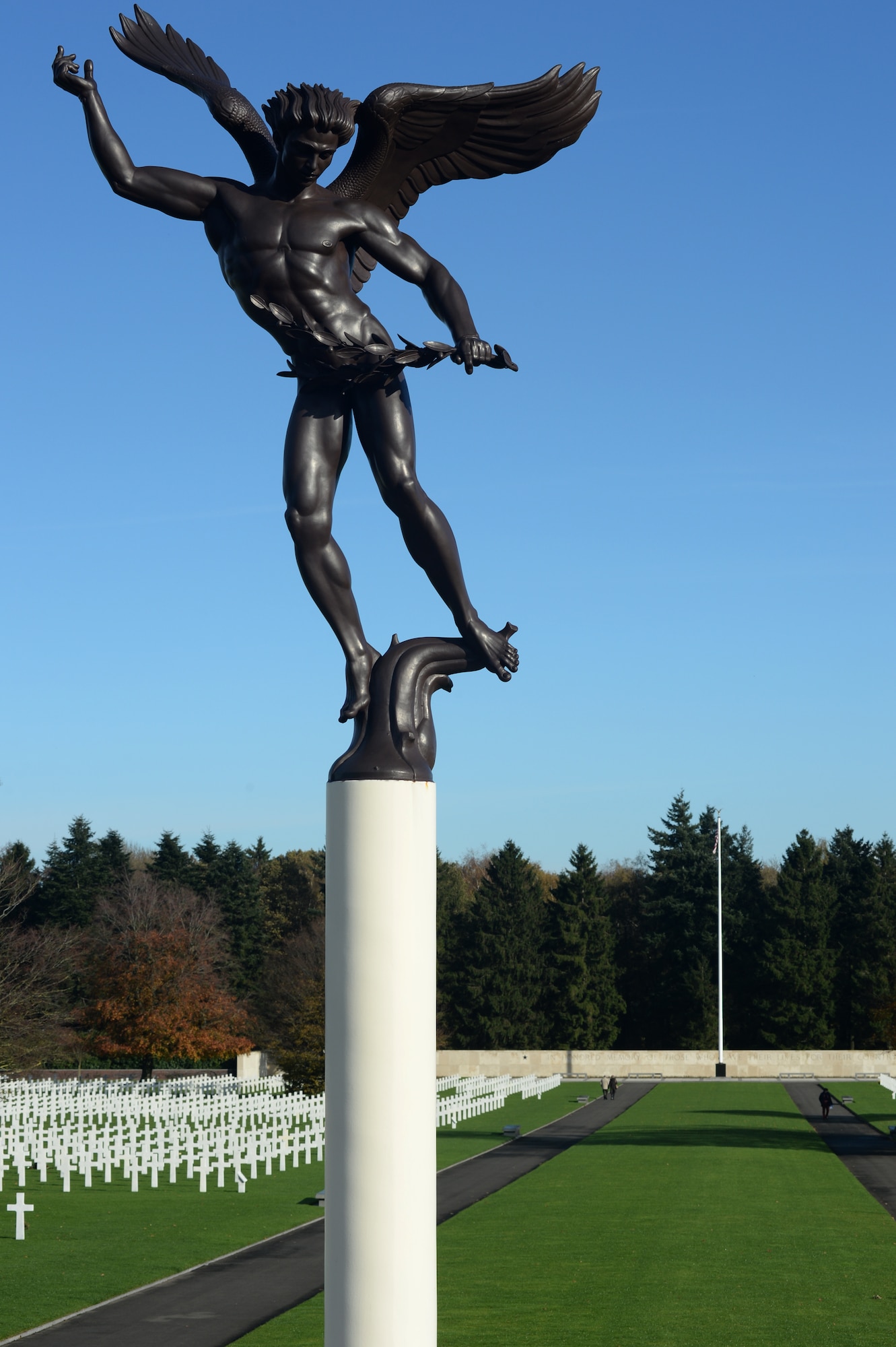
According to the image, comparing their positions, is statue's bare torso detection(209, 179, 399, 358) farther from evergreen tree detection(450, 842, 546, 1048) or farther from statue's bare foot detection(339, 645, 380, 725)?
evergreen tree detection(450, 842, 546, 1048)

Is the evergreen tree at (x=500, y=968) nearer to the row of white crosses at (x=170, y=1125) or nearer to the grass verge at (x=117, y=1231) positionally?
the row of white crosses at (x=170, y=1125)

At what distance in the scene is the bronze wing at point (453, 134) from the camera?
7.58 metres

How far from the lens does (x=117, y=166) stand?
7.17 meters

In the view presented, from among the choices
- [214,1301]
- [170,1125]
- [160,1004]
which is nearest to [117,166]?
[214,1301]

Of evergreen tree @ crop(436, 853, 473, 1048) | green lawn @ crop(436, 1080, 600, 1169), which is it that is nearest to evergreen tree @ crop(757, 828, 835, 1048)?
green lawn @ crop(436, 1080, 600, 1169)

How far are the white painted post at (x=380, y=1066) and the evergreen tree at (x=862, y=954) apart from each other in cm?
7373

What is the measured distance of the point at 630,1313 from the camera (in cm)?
1616

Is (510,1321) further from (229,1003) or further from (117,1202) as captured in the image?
(229,1003)

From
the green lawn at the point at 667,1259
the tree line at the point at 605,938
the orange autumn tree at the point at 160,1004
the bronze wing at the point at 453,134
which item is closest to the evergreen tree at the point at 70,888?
the tree line at the point at 605,938

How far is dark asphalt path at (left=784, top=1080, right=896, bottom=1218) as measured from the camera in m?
29.0

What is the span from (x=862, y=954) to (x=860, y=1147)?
4415cm

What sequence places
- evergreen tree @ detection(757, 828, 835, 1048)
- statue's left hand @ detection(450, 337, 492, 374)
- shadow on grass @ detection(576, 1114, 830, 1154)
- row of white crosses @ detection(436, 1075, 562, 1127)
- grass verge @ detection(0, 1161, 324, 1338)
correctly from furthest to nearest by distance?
evergreen tree @ detection(757, 828, 835, 1048)
row of white crosses @ detection(436, 1075, 562, 1127)
shadow on grass @ detection(576, 1114, 830, 1154)
grass verge @ detection(0, 1161, 324, 1338)
statue's left hand @ detection(450, 337, 492, 374)

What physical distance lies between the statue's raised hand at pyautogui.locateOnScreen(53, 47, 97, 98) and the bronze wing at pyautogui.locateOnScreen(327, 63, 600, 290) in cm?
133

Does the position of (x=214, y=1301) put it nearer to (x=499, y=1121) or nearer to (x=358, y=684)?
(x=358, y=684)
